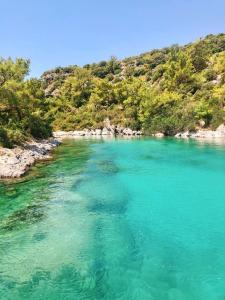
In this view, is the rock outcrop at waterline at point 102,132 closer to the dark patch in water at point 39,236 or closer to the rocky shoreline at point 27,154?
the rocky shoreline at point 27,154

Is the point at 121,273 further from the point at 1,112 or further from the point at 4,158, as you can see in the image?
the point at 1,112

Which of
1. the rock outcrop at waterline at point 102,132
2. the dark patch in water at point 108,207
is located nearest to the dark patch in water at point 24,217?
the dark patch in water at point 108,207

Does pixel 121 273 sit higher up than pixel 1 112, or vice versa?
pixel 1 112

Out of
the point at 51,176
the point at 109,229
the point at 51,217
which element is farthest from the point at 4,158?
the point at 109,229

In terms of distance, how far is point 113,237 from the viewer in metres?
13.4

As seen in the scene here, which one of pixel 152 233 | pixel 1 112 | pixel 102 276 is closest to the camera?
pixel 102 276

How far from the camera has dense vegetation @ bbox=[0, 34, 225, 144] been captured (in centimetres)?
4059

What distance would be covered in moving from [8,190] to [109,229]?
8.50m

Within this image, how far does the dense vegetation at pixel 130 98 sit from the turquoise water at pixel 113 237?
14.5 meters

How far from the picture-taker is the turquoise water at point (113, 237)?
31.4ft

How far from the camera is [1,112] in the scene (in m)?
39.2

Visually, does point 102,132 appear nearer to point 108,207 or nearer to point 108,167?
point 108,167

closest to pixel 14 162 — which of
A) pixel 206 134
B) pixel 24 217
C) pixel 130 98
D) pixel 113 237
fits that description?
pixel 24 217

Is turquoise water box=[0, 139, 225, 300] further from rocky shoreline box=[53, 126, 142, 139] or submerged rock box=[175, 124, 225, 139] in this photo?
rocky shoreline box=[53, 126, 142, 139]
